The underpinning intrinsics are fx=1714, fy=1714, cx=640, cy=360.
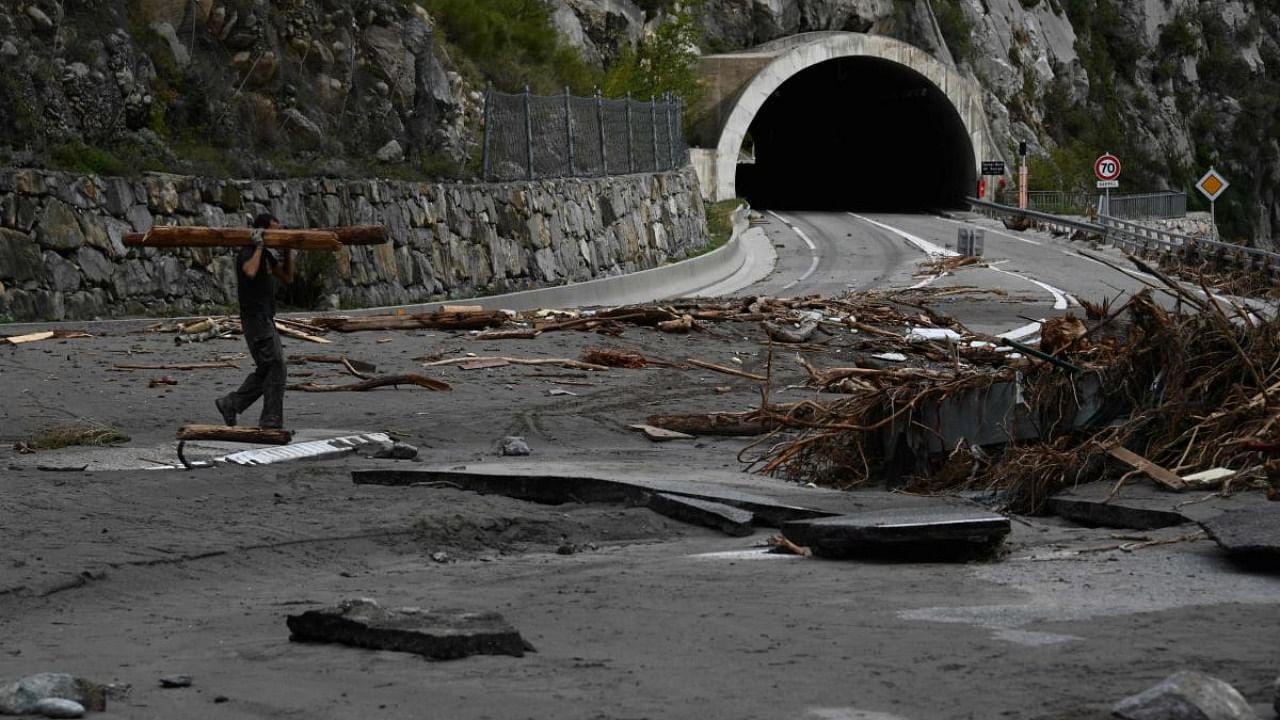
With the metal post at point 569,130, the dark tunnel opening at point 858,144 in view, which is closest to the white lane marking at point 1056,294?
the metal post at point 569,130

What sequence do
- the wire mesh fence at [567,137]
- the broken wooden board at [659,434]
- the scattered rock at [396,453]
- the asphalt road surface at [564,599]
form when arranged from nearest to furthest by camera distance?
the asphalt road surface at [564,599]
the scattered rock at [396,453]
the broken wooden board at [659,434]
the wire mesh fence at [567,137]

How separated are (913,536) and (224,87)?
847 inches

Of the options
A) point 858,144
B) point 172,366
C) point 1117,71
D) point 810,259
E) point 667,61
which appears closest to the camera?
point 172,366

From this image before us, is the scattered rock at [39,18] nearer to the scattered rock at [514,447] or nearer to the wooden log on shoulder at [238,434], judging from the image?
the wooden log on shoulder at [238,434]

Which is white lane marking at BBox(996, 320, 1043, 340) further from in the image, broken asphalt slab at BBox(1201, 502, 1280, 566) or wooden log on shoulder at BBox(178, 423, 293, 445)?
broken asphalt slab at BBox(1201, 502, 1280, 566)

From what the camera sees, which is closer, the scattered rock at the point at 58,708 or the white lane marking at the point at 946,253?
the scattered rock at the point at 58,708

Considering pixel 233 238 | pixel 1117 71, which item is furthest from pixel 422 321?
pixel 1117 71

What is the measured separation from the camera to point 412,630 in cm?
638

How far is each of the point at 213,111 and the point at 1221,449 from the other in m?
20.5

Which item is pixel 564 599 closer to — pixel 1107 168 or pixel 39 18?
pixel 39 18

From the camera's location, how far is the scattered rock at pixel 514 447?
13312mm

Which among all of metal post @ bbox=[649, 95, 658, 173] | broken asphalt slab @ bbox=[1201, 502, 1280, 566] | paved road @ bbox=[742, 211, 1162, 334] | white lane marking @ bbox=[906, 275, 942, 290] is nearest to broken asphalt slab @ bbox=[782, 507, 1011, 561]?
broken asphalt slab @ bbox=[1201, 502, 1280, 566]

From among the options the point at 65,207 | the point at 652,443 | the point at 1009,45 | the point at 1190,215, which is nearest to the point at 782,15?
the point at 1009,45

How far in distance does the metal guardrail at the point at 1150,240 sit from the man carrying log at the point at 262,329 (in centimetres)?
2164
